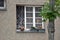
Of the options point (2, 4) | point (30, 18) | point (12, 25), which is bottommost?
point (12, 25)

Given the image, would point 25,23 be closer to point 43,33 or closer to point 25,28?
point 25,28

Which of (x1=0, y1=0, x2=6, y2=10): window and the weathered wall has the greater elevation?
(x1=0, y1=0, x2=6, y2=10): window

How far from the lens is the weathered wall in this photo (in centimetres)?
1128

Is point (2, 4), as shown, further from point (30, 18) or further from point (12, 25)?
point (30, 18)

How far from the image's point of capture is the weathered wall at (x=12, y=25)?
1128cm

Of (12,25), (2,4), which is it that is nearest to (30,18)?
(12,25)

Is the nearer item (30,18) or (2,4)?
(2,4)

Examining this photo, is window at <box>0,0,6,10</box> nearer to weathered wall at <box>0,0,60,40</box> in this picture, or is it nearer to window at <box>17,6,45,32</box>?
weathered wall at <box>0,0,60,40</box>

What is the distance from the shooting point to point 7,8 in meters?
11.3

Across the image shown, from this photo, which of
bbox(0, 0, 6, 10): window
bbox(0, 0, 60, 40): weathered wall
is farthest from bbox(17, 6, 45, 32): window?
bbox(0, 0, 6, 10): window

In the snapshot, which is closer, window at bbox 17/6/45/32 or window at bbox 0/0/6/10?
window at bbox 0/0/6/10

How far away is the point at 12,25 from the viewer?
37.3ft

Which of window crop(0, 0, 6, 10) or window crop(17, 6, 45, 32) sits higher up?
window crop(0, 0, 6, 10)

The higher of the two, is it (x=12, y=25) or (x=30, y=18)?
(x=30, y=18)
